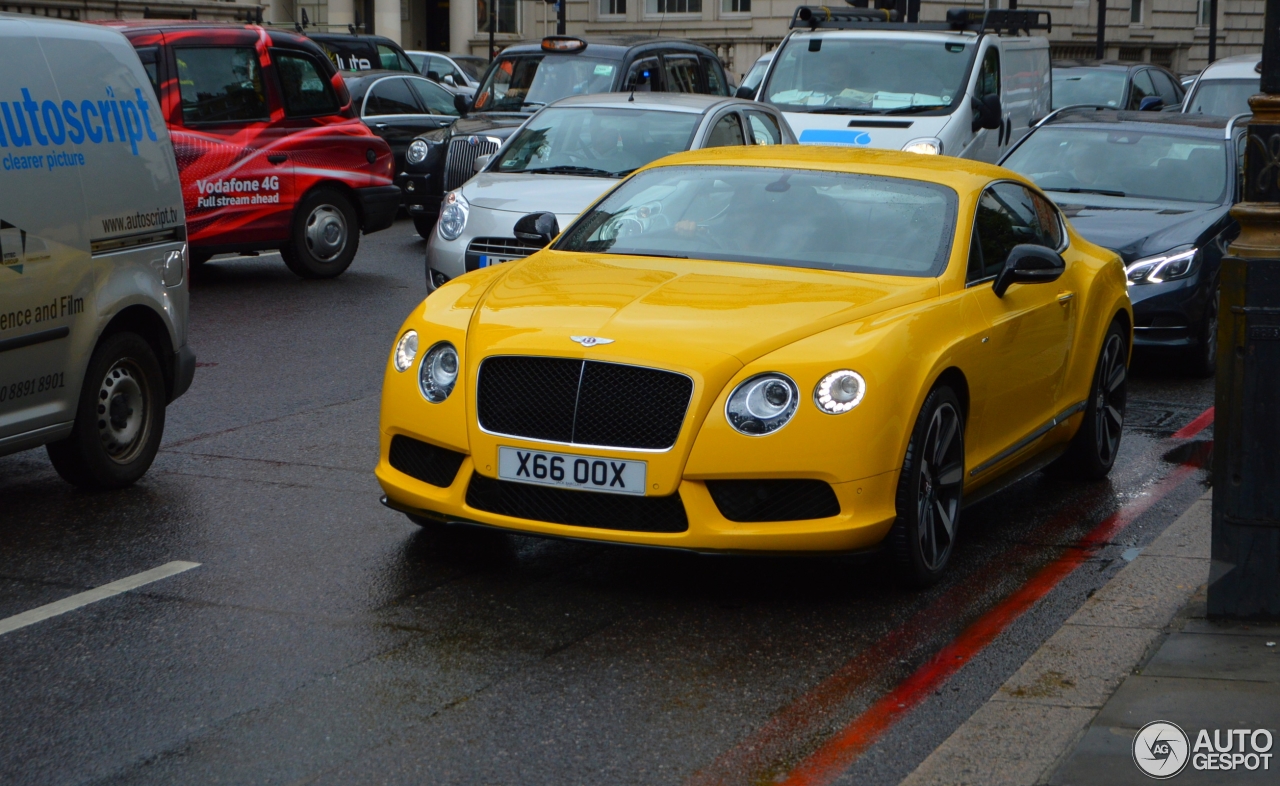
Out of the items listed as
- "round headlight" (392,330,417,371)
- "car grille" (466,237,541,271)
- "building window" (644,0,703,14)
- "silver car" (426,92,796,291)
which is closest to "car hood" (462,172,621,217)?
"silver car" (426,92,796,291)

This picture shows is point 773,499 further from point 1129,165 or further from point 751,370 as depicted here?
point 1129,165

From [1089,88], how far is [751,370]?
749 inches

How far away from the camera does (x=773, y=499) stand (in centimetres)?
542

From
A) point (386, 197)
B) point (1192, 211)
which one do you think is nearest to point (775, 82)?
point (386, 197)

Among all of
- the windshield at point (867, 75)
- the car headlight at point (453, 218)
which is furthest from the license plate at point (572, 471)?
the windshield at point (867, 75)

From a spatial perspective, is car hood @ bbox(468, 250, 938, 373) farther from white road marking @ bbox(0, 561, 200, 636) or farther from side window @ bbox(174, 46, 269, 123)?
side window @ bbox(174, 46, 269, 123)

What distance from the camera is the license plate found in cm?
538

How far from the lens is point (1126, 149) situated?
39.9 feet

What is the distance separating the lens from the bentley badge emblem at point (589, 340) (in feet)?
18.1

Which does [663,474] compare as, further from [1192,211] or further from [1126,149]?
[1126,149]

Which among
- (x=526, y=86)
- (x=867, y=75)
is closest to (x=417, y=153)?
(x=526, y=86)

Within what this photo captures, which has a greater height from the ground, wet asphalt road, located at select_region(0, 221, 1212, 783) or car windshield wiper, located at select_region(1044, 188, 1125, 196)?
car windshield wiper, located at select_region(1044, 188, 1125, 196)

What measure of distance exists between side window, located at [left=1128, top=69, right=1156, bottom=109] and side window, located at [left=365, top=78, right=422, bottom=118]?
947 cm

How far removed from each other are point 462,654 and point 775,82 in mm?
12296
